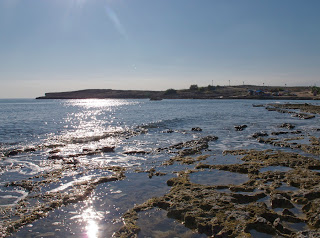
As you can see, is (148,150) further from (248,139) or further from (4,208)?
(4,208)

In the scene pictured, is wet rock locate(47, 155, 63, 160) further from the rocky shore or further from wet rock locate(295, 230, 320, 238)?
wet rock locate(295, 230, 320, 238)

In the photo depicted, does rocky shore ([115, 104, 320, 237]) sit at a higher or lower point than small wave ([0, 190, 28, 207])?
higher

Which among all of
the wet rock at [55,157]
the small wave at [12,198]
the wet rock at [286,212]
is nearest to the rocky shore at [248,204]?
the wet rock at [286,212]

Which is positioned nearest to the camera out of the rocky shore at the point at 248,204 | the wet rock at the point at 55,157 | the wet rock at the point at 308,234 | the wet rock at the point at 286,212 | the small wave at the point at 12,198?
the wet rock at the point at 308,234

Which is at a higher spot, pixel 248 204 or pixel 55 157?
pixel 248 204

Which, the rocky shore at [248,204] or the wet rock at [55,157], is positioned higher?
the rocky shore at [248,204]

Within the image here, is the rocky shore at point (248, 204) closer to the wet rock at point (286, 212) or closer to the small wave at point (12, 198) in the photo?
the wet rock at point (286, 212)

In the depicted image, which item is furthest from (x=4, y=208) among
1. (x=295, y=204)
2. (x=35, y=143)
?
(x=35, y=143)

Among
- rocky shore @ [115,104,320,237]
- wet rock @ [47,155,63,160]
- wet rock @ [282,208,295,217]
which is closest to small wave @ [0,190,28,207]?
rocky shore @ [115,104,320,237]

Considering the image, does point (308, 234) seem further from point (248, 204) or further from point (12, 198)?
point (12, 198)

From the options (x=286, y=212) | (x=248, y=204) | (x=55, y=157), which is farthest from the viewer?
(x=55, y=157)

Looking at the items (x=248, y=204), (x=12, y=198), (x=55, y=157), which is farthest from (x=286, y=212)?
(x=55, y=157)

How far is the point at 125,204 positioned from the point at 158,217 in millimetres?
1609

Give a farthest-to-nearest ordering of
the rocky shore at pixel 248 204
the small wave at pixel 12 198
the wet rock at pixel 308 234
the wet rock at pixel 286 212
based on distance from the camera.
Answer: the small wave at pixel 12 198 → the wet rock at pixel 286 212 → the rocky shore at pixel 248 204 → the wet rock at pixel 308 234
